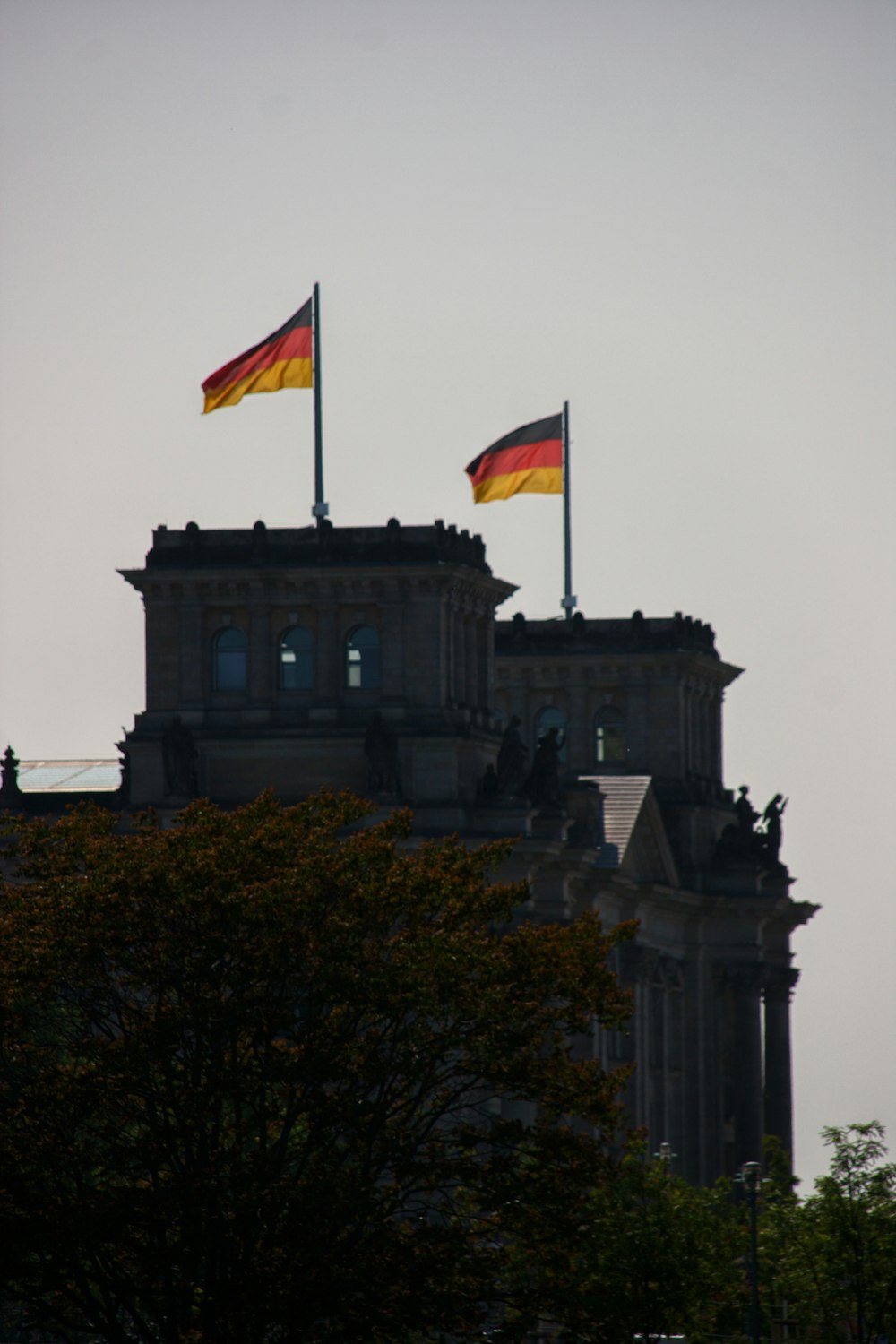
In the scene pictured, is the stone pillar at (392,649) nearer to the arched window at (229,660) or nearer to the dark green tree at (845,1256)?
the arched window at (229,660)

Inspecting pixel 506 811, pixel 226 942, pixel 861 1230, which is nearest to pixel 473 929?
pixel 226 942


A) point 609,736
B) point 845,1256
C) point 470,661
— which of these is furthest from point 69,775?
point 845,1256

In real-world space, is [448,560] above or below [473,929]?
above

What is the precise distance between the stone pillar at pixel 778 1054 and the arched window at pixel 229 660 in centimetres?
4425

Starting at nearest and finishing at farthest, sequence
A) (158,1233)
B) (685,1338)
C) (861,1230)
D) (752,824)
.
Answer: (158,1233), (685,1338), (861,1230), (752,824)

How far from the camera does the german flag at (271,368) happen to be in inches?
5172

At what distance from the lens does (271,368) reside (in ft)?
439

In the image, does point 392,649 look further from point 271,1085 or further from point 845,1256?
point 271,1085

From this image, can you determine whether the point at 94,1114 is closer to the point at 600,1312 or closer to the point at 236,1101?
the point at 236,1101

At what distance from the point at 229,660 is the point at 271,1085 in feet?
195


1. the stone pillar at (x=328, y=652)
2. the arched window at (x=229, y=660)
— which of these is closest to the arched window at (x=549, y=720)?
the stone pillar at (x=328, y=652)

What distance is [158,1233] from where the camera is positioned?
247ft

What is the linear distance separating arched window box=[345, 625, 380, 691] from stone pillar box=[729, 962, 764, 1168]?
4002 centimetres

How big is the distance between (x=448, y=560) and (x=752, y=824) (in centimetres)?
3837
